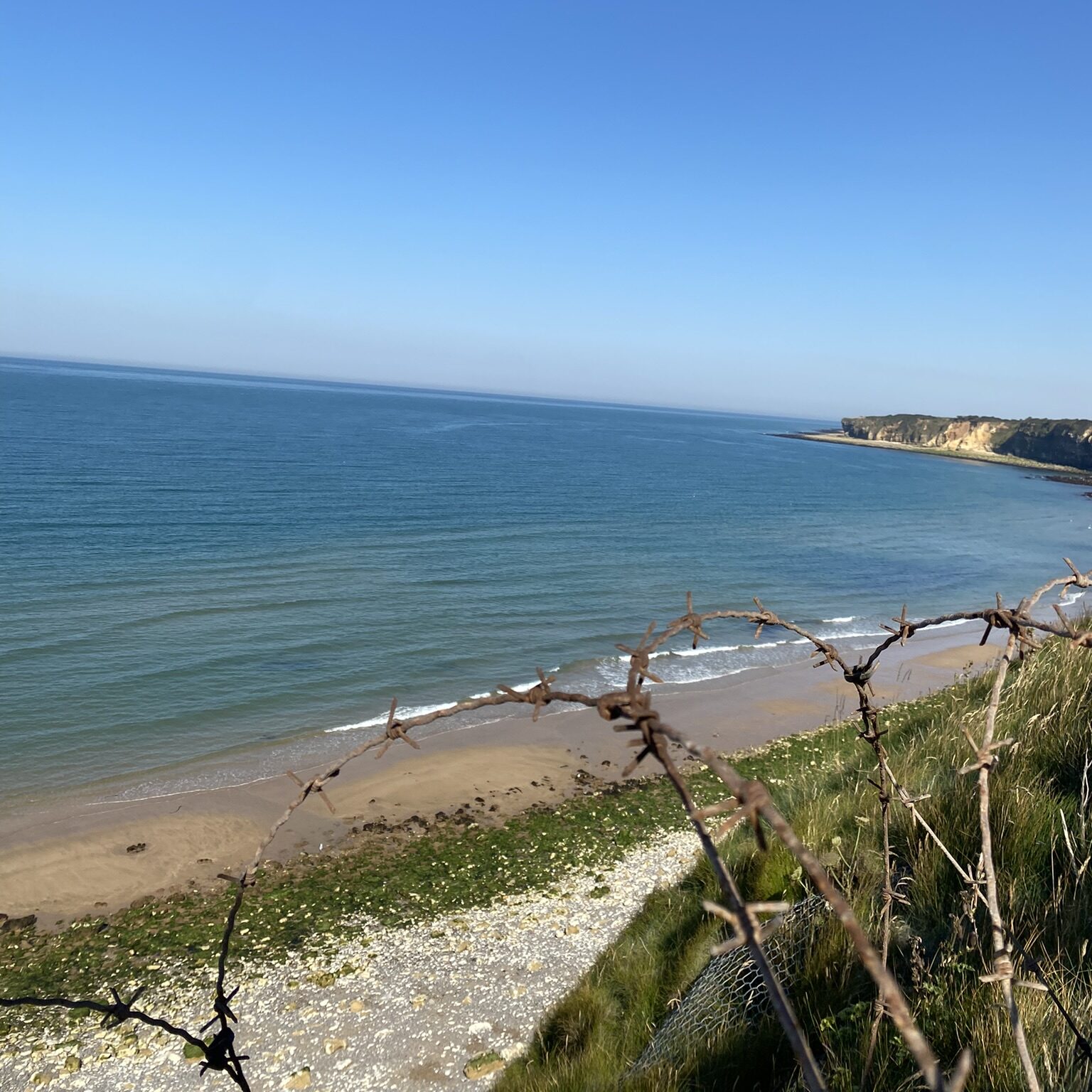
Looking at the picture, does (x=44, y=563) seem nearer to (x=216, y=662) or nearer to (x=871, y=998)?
(x=216, y=662)

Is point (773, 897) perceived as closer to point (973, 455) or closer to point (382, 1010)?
point (382, 1010)

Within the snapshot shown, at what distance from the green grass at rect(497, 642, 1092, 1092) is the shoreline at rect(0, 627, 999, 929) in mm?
6264

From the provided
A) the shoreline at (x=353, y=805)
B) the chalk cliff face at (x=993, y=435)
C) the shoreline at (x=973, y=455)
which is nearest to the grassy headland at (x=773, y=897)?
the shoreline at (x=353, y=805)

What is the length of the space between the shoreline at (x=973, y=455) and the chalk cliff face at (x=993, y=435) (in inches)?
37.1

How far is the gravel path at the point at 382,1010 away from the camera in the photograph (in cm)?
718

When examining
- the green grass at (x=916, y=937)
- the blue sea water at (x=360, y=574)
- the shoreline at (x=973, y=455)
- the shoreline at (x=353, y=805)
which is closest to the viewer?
the green grass at (x=916, y=937)

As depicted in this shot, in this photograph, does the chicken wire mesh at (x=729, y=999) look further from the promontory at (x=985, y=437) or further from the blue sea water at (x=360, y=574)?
the promontory at (x=985, y=437)

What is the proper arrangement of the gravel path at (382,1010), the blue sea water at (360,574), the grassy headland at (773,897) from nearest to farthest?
the grassy headland at (773,897) < the gravel path at (382,1010) < the blue sea water at (360,574)

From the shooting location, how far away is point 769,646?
2431cm

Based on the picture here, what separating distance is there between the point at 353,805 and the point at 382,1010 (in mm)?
5928

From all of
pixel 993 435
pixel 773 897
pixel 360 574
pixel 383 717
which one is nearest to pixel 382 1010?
pixel 773 897

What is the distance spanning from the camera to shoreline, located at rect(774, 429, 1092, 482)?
325 ft

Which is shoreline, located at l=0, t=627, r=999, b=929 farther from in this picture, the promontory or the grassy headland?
the promontory

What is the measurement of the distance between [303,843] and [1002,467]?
12085 centimetres
